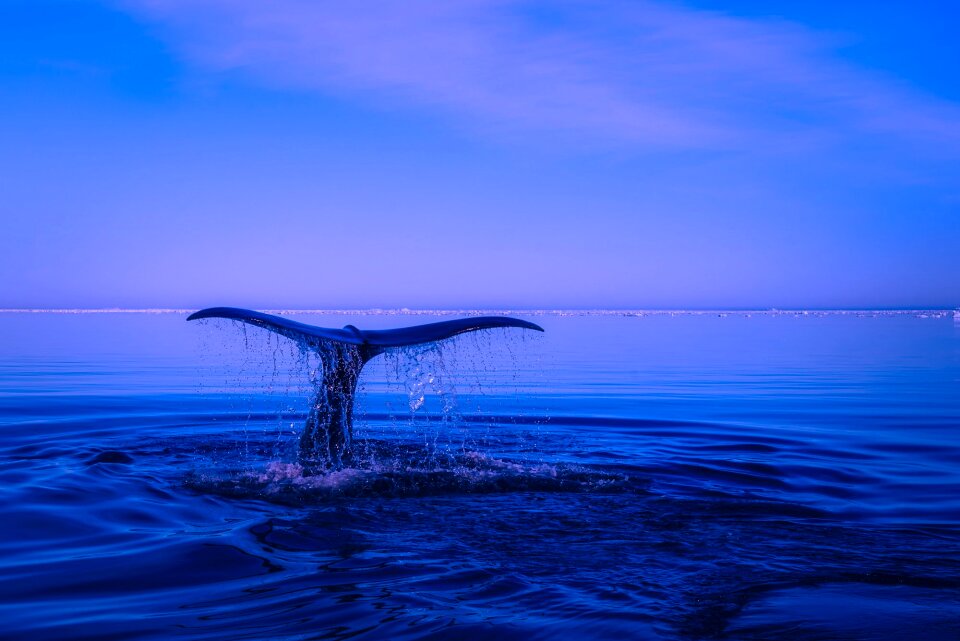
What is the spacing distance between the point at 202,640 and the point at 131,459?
226 inches

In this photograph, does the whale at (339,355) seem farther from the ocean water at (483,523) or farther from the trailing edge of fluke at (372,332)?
the ocean water at (483,523)

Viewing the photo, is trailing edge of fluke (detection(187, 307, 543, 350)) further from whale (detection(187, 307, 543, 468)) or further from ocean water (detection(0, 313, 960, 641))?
ocean water (detection(0, 313, 960, 641))

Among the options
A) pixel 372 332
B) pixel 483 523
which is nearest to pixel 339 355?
pixel 372 332

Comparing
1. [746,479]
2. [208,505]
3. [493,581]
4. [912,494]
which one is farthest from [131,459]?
[912,494]

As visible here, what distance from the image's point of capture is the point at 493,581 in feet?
16.0

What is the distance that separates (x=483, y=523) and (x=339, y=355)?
8.96 feet

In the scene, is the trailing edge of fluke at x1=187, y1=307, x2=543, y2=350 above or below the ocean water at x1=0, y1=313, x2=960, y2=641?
above

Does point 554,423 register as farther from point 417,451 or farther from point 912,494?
point 912,494

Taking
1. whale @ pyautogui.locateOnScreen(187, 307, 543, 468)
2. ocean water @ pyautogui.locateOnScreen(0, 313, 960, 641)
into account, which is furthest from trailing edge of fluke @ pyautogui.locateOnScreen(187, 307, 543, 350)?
ocean water @ pyautogui.locateOnScreen(0, 313, 960, 641)

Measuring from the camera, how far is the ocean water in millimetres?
4320

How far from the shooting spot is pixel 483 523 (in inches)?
250

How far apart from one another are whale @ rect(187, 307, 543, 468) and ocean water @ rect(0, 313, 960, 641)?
Result: 242 millimetres

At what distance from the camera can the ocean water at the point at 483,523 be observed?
170 inches

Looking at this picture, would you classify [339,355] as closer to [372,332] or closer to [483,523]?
[372,332]
